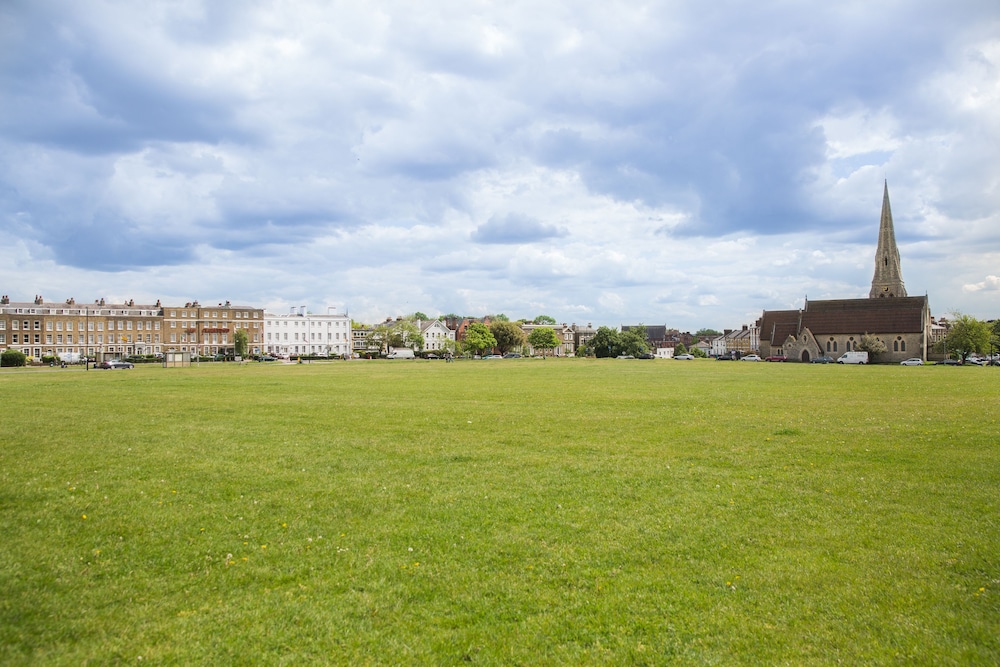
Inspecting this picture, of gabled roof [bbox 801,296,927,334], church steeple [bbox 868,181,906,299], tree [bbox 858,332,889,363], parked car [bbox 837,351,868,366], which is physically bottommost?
parked car [bbox 837,351,868,366]

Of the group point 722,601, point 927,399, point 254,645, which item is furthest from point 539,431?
point 927,399

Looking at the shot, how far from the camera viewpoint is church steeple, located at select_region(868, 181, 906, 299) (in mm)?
131375

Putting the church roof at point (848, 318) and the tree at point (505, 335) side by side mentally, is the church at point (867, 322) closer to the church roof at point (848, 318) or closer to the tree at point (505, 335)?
the church roof at point (848, 318)

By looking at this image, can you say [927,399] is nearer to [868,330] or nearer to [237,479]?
[237,479]

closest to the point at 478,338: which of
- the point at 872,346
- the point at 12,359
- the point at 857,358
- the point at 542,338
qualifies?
the point at 542,338

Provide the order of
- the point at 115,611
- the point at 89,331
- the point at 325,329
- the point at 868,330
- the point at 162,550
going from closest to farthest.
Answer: the point at 115,611
the point at 162,550
the point at 868,330
the point at 89,331
the point at 325,329

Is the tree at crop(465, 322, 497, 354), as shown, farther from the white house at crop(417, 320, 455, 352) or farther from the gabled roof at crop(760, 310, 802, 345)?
the gabled roof at crop(760, 310, 802, 345)

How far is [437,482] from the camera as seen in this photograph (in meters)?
12.0

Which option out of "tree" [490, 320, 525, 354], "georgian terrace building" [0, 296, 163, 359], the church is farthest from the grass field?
"tree" [490, 320, 525, 354]

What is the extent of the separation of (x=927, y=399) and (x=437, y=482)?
2745 cm

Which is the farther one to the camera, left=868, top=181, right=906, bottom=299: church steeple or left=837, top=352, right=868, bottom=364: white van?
left=868, top=181, right=906, bottom=299: church steeple

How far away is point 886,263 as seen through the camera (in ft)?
436

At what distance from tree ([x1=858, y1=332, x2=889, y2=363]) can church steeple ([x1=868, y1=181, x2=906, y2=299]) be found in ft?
88.6

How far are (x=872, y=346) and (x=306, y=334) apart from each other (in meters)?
139
